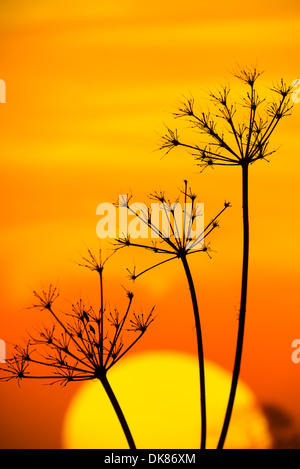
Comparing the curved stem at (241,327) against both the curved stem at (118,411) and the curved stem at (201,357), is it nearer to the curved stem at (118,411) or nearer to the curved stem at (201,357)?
the curved stem at (201,357)

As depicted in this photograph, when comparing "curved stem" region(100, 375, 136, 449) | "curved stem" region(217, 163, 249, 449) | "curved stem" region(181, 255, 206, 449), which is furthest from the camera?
"curved stem" region(100, 375, 136, 449)

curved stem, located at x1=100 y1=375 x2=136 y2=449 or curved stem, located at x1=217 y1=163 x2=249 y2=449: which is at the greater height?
curved stem, located at x1=217 y1=163 x2=249 y2=449

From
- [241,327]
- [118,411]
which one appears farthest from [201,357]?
[118,411]

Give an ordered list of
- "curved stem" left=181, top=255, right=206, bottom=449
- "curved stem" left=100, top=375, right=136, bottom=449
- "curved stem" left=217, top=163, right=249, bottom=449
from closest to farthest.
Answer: "curved stem" left=217, top=163, right=249, bottom=449
"curved stem" left=181, top=255, right=206, bottom=449
"curved stem" left=100, top=375, right=136, bottom=449

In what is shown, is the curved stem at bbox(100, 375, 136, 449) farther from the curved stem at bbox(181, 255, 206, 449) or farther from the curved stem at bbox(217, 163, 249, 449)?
the curved stem at bbox(217, 163, 249, 449)

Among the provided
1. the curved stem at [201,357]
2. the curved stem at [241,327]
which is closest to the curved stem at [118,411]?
the curved stem at [201,357]

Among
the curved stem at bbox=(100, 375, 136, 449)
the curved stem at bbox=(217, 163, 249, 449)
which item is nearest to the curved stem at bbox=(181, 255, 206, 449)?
the curved stem at bbox=(217, 163, 249, 449)

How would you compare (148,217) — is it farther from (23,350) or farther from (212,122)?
(23,350)

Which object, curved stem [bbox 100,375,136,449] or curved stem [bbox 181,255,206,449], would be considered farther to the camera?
curved stem [bbox 100,375,136,449]

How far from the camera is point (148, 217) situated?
1548 cm

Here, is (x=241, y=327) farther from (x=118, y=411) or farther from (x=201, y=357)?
(x=118, y=411)

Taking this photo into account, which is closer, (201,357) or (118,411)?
(201,357)
